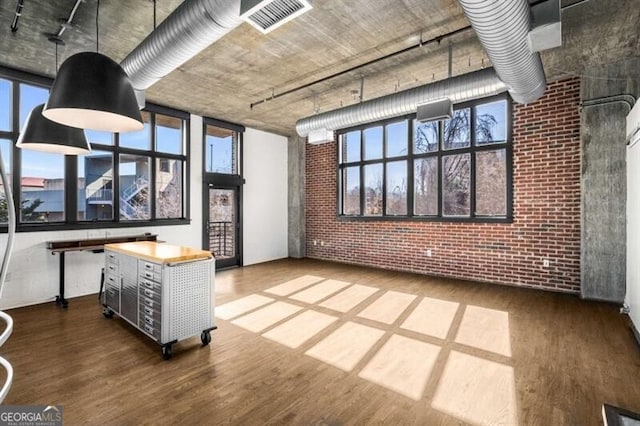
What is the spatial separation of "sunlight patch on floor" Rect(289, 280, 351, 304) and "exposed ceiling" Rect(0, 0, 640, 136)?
333 centimetres

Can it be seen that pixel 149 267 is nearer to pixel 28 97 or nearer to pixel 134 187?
pixel 134 187

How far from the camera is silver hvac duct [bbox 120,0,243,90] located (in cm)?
250

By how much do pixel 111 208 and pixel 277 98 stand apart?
3412 mm

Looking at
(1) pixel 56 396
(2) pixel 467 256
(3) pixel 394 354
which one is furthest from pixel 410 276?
(1) pixel 56 396

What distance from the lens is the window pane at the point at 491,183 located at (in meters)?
5.60

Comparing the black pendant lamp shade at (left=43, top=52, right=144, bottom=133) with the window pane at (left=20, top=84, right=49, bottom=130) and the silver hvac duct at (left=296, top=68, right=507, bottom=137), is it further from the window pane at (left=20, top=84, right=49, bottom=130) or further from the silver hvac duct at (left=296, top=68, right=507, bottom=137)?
the silver hvac duct at (left=296, top=68, right=507, bottom=137)

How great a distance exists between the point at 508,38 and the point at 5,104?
622cm

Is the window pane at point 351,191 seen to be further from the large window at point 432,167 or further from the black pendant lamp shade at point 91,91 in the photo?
the black pendant lamp shade at point 91,91

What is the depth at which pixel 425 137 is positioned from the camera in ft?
21.1

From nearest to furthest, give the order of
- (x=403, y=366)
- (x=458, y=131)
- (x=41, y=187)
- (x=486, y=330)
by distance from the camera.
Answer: (x=403, y=366) < (x=486, y=330) < (x=41, y=187) < (x=458, y=131)

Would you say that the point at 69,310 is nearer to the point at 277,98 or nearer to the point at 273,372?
the point at 273,372

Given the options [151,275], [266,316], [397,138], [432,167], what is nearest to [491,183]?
[432,167]

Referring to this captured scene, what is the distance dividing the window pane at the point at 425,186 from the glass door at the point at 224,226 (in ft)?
13.0

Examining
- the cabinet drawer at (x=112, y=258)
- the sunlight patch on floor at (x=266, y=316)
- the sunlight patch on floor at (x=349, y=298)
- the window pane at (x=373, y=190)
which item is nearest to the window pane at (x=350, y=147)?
the window pane at (x=373, y=190)
